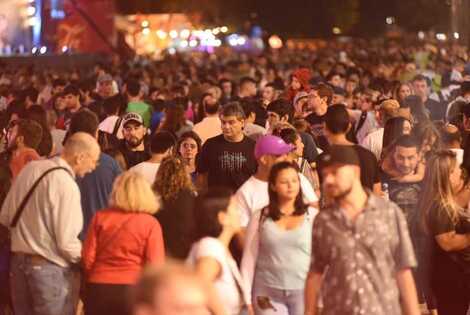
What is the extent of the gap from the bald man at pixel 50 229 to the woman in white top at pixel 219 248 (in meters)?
1.48

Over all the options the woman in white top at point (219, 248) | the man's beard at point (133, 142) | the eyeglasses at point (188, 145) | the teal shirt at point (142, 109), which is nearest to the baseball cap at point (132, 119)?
the man's beard at point (133, 142)

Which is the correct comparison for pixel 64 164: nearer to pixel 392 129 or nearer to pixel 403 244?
pixel 403 244

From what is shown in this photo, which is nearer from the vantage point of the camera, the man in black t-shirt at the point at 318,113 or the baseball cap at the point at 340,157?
the baseball cap at the point at 340,157

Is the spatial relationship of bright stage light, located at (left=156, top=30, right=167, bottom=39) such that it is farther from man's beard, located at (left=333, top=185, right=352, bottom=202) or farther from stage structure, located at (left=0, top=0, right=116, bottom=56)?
man's beard, located at (left=333, top=185, right=352, bottom=202)

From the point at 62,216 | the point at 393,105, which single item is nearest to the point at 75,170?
the point at 62,216

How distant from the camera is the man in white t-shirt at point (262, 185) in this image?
418 inches

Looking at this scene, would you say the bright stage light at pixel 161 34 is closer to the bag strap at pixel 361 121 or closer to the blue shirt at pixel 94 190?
the bag strap at pixel 361 121

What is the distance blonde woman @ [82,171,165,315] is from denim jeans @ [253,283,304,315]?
72cm

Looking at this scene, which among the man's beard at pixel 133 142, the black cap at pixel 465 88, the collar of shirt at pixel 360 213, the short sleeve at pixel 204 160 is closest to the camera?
the collar of shirt at pixel 360 213

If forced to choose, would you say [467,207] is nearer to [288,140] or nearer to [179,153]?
[288,140]

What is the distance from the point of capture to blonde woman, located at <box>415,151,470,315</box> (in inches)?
411

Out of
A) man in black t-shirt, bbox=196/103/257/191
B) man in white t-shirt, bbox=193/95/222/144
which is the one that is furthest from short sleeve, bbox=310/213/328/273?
man in white t-shirt, bbox=193/95/222/144

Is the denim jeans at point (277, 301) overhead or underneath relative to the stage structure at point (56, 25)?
underneath

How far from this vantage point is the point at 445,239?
10.5 meters
